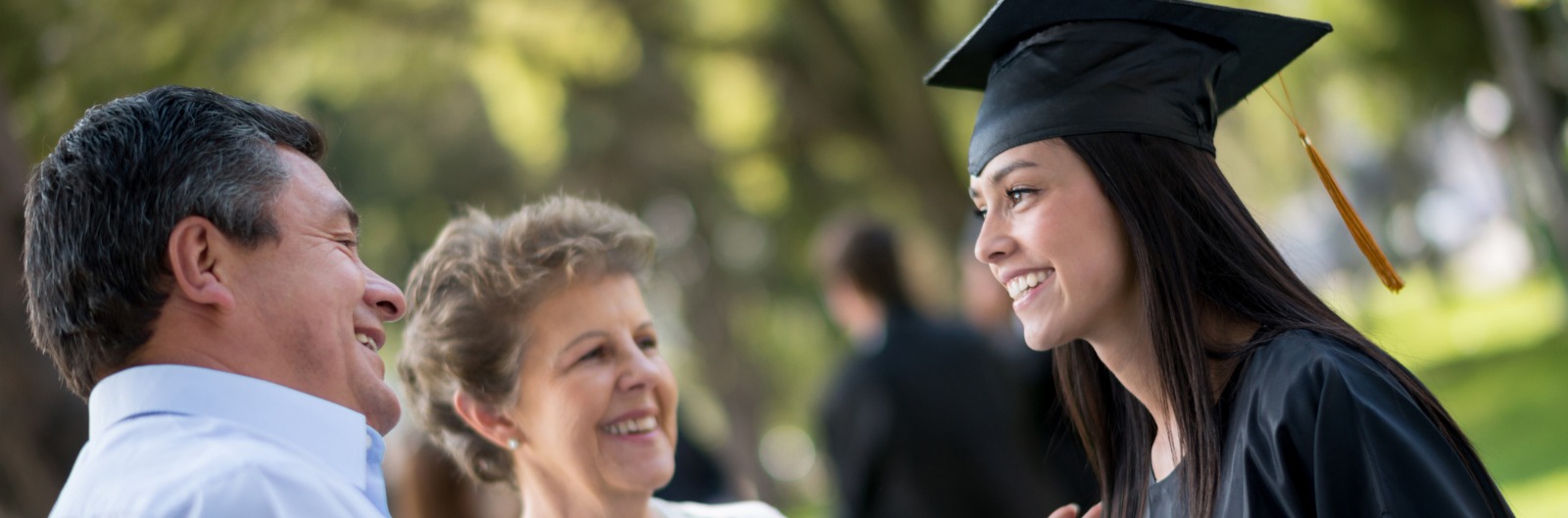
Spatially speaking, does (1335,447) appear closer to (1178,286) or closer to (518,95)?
(1178,286)

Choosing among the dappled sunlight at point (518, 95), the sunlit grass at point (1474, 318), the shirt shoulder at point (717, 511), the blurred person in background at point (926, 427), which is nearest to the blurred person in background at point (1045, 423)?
the blurred person in background at point (926, 427)

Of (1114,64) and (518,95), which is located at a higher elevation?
(518,95)

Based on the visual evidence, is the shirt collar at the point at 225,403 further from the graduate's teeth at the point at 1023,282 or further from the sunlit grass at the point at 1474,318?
the sunlit grass at the point at 1474,318

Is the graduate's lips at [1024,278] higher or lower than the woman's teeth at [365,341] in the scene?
lower

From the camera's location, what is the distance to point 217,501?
1756 mm

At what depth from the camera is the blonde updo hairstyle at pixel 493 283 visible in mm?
2936

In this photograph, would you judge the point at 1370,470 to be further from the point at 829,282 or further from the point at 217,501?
the point at 829,282

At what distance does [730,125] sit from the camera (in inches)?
461

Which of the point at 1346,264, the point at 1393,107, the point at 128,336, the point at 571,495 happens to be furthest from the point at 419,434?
the point at 1346,264

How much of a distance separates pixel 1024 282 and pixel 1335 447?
59cm

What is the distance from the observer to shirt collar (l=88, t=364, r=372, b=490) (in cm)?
197

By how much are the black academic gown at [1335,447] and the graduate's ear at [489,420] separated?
152 centimetres

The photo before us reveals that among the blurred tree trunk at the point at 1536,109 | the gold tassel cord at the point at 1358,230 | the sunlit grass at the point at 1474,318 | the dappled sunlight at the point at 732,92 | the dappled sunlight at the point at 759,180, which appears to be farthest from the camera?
the sunlit grass at the point at 1474,318

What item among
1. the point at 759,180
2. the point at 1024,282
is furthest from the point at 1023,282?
the point at 759,180
